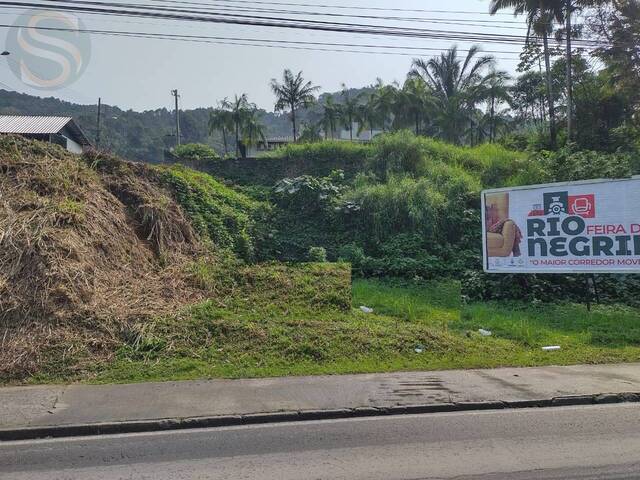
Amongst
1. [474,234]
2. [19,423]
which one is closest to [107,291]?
[19,423]

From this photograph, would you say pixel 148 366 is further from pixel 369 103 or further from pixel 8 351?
pixel 369 103

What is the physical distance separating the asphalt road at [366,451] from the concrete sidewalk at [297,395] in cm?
37

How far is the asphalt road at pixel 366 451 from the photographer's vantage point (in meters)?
4.87

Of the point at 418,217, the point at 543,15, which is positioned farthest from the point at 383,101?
the point at 418,217

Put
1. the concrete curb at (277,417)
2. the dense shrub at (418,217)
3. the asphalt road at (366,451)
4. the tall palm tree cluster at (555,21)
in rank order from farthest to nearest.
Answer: the tall palm tree cluster at (555,21) < the dense shrub at (418,217) < the concrete curb at (277,417) < the asphalt road at (366,451)

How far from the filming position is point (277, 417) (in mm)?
6551

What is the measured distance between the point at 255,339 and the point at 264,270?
166 inches

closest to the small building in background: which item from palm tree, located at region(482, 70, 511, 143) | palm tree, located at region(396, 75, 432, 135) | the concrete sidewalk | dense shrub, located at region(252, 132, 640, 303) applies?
dense shrub, located at region(252, 132, 640, 303)

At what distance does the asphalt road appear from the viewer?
16.0ft

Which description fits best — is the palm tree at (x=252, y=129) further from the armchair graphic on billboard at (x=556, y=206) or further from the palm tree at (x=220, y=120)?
the armchair graphic on billboard at (x=556, y=206)

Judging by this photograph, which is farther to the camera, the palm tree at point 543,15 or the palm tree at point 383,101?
the palm tree at point 383,101

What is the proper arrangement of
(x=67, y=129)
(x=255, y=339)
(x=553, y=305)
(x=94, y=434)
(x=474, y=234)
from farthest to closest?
1. (x=67, y=129)
2. (x=474, y=234)
3. (x=553, y=305)
4. (x=255, y=339)
5. (x=94, y=434)

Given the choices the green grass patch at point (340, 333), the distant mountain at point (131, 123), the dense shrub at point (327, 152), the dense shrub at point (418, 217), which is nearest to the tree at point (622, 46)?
the dense shrub at point (418, 217)

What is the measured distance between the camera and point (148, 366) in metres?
8.71
